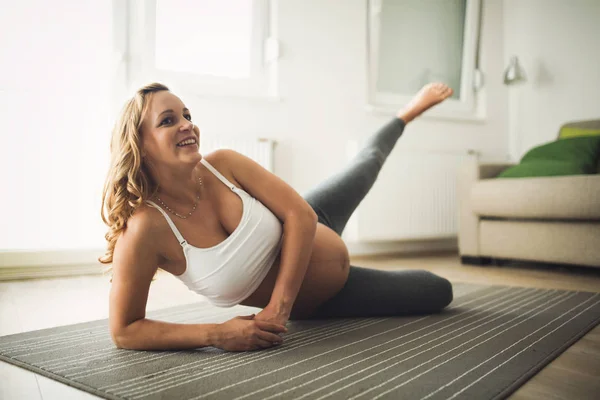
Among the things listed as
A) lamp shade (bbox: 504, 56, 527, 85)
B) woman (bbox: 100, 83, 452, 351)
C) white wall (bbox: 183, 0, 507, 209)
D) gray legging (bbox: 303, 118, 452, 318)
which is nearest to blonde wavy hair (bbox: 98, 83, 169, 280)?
woman (bbox: 100, 83, 452, 351)

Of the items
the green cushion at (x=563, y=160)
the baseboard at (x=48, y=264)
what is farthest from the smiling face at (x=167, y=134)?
the green cushion at (x=563, y=160)

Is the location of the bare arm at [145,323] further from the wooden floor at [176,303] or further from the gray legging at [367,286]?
the gray legging at [367,286]

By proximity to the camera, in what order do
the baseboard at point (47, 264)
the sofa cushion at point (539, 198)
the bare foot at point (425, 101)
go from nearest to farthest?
the bare foot at point (425, 101) → the sofa cushion at point (539, 198) → the baseboard at point (47, 264)

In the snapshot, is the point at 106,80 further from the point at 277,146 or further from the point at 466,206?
the point at 466,206

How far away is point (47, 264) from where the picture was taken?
247 centimetres

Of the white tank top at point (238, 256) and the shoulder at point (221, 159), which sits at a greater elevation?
the shoulder at point (221, 159)

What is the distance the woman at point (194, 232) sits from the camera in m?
1.06

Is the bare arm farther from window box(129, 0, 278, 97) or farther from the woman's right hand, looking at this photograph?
window box(129, 0, 278, 97)

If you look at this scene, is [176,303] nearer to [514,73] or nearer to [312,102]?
[312,102]

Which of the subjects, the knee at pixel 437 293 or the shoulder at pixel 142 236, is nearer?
the shoulder at pixel 142 236

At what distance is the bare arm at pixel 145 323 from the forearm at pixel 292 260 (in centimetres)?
6

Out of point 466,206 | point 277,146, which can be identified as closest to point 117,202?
point 277,146

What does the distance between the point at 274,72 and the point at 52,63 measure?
1.24 meters

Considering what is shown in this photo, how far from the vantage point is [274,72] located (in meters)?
3.02
